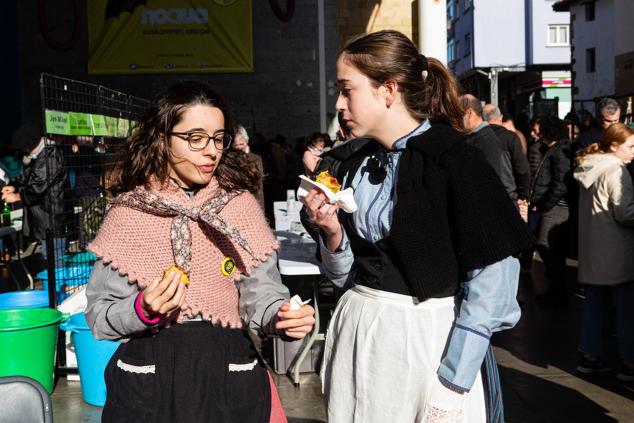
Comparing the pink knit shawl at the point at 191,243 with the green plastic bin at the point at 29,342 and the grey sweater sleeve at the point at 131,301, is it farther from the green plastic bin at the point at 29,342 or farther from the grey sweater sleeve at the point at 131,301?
the green plastic bin at the point at 29,342

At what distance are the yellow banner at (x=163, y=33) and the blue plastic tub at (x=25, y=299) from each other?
1052 centimetres

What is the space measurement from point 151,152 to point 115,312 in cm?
51

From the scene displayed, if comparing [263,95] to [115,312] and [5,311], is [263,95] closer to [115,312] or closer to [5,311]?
[5,311]

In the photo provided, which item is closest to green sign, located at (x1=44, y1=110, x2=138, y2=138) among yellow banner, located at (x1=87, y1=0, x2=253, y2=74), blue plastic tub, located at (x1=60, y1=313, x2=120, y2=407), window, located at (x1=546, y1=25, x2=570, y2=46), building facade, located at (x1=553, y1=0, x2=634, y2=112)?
blue plastic tub, located at (x1=60, y1=313, x2=120, y2=407)

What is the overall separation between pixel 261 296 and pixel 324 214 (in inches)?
13.1

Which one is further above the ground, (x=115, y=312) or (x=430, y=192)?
(x=430, y=192)

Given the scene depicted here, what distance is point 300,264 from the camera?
4.99m

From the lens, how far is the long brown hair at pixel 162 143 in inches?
96.3

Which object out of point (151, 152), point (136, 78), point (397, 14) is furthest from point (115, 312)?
point (136, 78)

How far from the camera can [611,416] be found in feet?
15.9

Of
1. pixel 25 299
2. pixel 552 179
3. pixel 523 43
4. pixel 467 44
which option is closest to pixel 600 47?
pixel 523 43

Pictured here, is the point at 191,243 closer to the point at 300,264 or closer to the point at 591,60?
the point at 300,264

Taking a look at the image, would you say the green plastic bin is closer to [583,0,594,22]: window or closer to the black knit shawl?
the black knit shawl

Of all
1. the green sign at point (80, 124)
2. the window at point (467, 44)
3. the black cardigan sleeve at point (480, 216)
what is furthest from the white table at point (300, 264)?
the window at point (467, 44)
